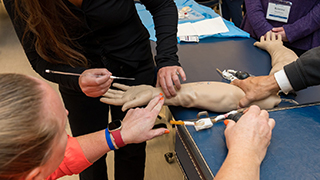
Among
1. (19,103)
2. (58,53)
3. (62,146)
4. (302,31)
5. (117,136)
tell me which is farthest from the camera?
(302,31)

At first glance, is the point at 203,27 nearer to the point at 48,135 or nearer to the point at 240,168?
the point at 240,168

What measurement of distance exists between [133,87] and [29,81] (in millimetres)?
557

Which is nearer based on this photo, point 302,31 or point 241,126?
point 241,126

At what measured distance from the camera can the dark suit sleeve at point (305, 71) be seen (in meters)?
0.84

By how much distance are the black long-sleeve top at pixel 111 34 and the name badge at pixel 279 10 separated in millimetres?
886

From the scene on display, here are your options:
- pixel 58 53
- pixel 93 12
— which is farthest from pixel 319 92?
pixel 58 53

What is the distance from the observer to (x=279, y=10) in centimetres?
159

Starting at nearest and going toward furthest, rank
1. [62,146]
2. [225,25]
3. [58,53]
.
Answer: [62,146], [58,53], [225,25]

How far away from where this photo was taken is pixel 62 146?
587 mm

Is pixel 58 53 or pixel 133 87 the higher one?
pixel 58 53

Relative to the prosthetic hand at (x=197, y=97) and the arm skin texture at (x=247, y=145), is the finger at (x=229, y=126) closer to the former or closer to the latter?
the arm skin texture at (x=247, y=145)

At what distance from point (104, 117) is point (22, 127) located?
0.67 meters

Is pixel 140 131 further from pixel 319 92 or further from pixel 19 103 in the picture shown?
pixel 319 92

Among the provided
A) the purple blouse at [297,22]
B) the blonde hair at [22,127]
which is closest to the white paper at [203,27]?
the purple blouse at [297,22]
